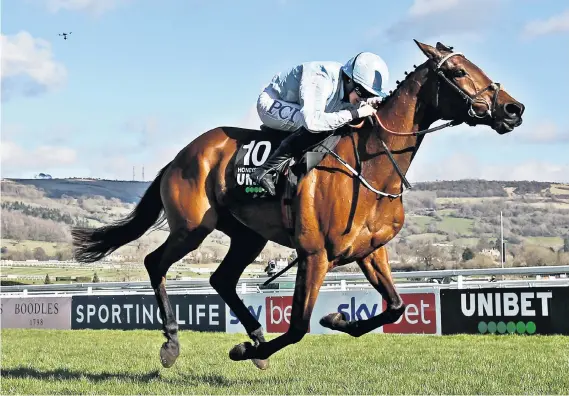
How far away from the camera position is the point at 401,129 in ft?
20.2

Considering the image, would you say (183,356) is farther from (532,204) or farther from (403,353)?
(532,204)

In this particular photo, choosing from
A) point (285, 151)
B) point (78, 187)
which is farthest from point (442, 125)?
point (78, 187)

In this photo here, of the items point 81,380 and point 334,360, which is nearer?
point 81,380

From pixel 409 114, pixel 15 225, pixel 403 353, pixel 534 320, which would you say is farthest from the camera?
pixel 15 225

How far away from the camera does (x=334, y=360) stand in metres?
8.91

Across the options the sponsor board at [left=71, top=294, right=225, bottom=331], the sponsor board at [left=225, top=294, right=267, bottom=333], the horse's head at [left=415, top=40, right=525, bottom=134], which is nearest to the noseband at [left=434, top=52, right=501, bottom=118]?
the horse's head at [left=415, top=40, right=525, bottom=134]

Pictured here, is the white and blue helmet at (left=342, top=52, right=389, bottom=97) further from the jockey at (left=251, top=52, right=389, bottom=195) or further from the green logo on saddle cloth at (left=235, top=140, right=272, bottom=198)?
the green logo on saddle cloth at (left=235, top=140, right=272, bottom=198)

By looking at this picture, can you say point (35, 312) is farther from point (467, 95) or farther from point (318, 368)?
point (467, 95)

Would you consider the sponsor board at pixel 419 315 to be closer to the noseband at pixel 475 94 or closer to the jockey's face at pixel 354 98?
the jockey's face at pixel 354 98

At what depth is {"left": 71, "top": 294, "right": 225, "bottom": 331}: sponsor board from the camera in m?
16.1

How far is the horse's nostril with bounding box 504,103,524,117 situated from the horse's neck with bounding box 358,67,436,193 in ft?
2.02

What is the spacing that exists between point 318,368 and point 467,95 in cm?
338

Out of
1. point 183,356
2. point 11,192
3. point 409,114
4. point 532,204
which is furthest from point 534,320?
point 11,192

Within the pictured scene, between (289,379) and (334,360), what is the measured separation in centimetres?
192
